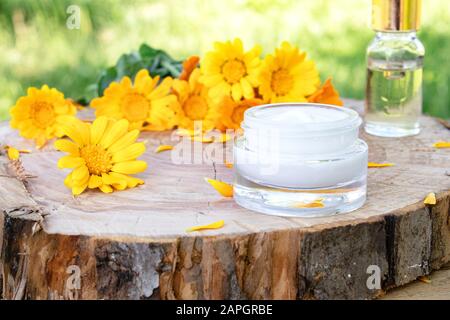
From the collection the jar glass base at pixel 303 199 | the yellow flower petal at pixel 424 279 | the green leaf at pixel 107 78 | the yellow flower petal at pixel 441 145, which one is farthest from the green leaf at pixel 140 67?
the yellow flower petal at pixel 424 279

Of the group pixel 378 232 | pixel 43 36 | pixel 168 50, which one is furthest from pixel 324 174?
pixel 43 36

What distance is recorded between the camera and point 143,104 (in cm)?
198

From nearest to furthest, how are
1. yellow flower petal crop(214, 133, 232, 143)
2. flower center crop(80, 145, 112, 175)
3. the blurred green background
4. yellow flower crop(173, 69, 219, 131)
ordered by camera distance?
flower center crop(80, 145, 112, 175) < yellow flower petal crop(214, 133, 232, 143) < yellow flower crop(173, 69, 219, 131) < the blurred green background

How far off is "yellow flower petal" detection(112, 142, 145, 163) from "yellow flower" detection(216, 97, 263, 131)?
1.12ft

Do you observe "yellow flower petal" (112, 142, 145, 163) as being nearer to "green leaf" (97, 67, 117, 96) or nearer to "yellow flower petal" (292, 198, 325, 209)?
"yellow flower petal" (292, 198, 325, 209)

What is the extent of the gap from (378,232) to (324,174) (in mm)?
137

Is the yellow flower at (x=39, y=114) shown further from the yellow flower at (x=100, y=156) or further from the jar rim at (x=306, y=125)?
the jar rim at (x=306, y=125)

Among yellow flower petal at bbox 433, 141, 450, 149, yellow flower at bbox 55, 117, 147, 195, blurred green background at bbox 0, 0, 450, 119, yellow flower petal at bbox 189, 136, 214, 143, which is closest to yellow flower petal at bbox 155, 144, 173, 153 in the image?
yellow flower petal at bbox 189, 136, 214, 143

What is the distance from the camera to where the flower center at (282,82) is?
6.40ft

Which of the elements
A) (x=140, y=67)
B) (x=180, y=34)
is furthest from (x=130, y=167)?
(x=180, y=34)

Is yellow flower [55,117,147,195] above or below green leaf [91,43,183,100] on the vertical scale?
below

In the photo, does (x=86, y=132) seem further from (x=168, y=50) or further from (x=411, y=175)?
(x=168, y=50)

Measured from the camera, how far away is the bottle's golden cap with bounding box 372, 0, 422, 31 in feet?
5.97

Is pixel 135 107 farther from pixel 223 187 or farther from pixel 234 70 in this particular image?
pixel 223 187
